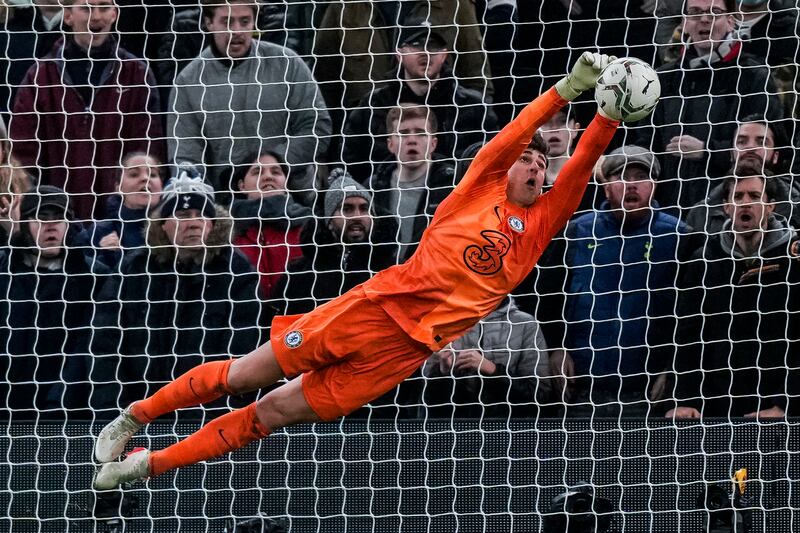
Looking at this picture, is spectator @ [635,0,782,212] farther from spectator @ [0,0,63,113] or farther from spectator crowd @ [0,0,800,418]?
spectator @ [0,0,63,113]

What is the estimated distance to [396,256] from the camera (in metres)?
7.05

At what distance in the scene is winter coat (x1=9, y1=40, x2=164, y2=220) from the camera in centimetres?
739

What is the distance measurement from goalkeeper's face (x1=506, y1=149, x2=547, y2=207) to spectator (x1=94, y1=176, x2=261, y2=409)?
1.70m

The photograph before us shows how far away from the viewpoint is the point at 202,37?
7.75 metres

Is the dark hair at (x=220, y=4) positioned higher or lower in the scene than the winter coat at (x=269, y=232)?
higher

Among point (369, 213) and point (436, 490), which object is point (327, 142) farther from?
point (436, 490)

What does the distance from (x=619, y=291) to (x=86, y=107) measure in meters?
2.86

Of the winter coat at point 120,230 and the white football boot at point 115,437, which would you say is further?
the winter coat at point 120,230

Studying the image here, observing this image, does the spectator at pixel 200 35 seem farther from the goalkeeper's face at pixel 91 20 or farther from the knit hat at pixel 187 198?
the knit hat at pixel 187 198

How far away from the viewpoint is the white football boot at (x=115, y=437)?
19.2 feet

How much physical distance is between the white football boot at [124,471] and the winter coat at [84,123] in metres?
1.87

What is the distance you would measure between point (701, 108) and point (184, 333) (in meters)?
2.74

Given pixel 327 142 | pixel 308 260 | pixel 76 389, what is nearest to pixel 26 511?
pixel 76 389

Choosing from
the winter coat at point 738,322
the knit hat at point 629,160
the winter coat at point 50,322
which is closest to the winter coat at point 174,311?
the winter coat at point 50,322
